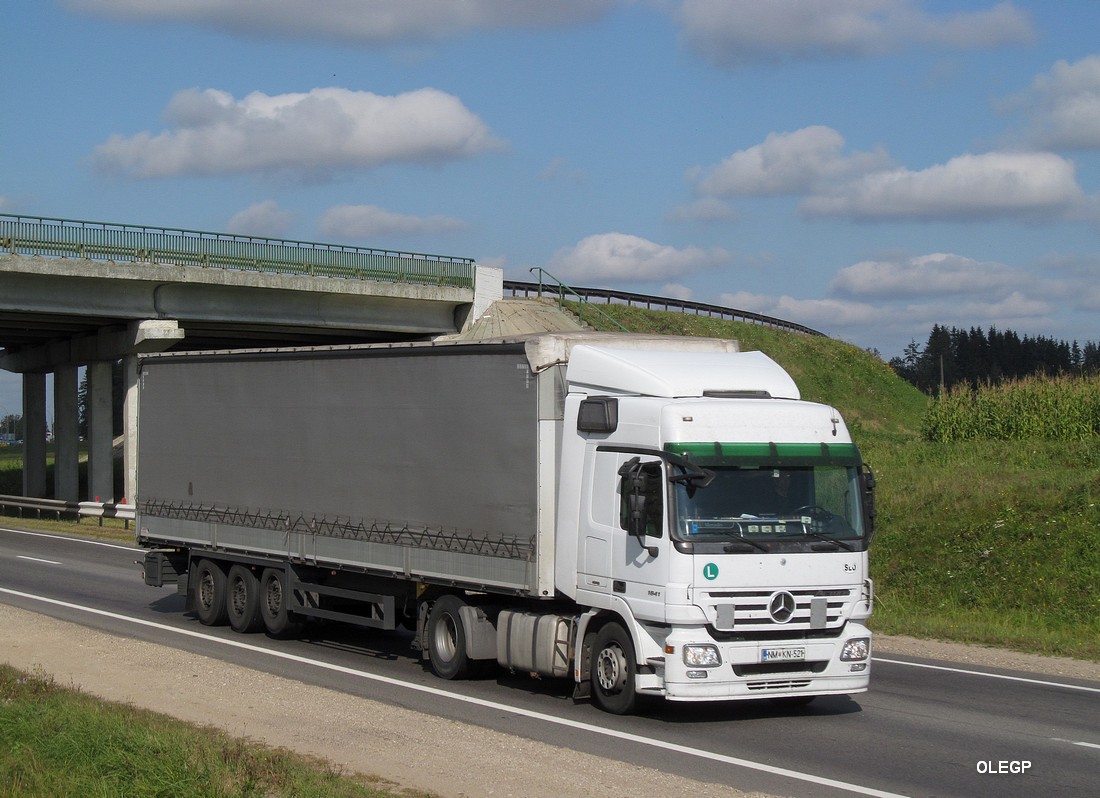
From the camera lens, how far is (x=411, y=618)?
48.9 ft

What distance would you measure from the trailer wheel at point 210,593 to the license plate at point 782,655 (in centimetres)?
912

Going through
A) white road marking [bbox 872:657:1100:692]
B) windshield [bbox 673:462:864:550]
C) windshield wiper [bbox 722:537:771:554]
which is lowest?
white road marking [bbox 872:657:1100:692]

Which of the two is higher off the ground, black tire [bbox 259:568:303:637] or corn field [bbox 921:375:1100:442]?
corn field [bbox 921:375:1100:442]

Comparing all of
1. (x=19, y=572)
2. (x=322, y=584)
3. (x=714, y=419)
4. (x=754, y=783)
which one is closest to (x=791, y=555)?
(x=714, y=419)

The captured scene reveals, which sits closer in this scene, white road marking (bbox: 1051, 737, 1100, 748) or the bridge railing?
white road marking (bbox: 1051, 737, 1100, 748)

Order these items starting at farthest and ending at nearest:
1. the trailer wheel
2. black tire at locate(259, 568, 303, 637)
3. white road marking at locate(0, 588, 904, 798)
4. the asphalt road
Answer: the trailer wheel
black tire at locate(259, 568, 303, 637)
the asphalt road
white road marking at locate(0, 588, 904, 798)

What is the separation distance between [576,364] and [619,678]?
306 cm

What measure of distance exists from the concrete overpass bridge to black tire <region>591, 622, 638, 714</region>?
93.3ft

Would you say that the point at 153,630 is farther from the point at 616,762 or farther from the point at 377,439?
the point at 616,762

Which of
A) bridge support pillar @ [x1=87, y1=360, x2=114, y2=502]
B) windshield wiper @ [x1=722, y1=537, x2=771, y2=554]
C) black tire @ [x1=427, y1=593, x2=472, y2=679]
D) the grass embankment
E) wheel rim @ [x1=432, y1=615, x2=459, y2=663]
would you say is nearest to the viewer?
windshield wiper @ [x1=722, y1=537, x2=771, y2=554]

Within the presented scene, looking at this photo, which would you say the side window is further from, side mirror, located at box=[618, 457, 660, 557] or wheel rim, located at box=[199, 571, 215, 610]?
wheel rim, located at box=[199, 571, 215, 610]

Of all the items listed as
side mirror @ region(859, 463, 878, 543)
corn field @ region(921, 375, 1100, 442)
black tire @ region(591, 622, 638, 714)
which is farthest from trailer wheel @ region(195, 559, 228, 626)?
corn field @ region(921, 375, 1100, 442)

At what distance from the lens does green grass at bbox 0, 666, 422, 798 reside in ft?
26.5

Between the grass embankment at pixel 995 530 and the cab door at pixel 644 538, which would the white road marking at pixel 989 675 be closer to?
the grass embankment at pixel 995 530
